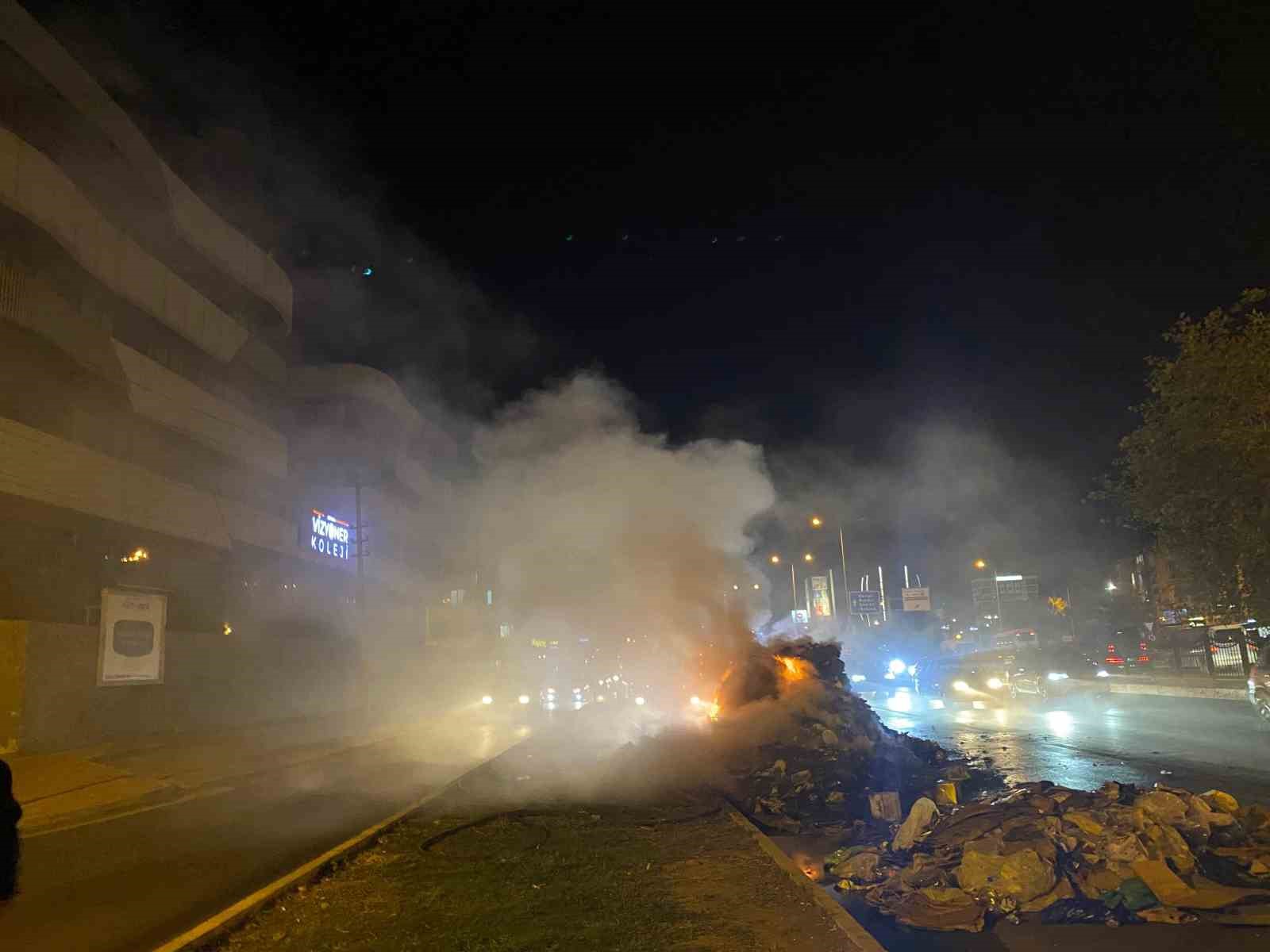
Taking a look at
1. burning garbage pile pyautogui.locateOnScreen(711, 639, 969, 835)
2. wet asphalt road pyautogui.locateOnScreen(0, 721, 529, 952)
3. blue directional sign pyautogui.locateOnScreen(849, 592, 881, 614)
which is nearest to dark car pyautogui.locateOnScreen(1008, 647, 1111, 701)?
burning garbage pile pyautogui.locateOnScreen(711, 639, 969, 835)

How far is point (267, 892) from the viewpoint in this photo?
6.16 m

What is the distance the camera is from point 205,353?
25.1 metres

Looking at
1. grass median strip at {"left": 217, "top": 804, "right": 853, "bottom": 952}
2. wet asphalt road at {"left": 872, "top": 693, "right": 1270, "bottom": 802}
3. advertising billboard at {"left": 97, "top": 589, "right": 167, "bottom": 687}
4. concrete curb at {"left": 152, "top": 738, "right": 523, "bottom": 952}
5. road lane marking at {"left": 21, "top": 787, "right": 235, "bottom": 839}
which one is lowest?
road lane marking at {"left": 21, "top": 787, "right": 235, "bottom": 839}

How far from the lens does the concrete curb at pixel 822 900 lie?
4.71 meters

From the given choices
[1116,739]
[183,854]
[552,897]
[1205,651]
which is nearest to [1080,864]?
[552,897]

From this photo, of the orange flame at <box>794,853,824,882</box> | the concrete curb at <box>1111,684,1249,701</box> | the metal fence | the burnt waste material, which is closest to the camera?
the orange flame at <box>794,853,824,882</box>

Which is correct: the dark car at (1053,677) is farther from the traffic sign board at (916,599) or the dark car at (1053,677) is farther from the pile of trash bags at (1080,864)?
the pile of trash bags at (1080,864)

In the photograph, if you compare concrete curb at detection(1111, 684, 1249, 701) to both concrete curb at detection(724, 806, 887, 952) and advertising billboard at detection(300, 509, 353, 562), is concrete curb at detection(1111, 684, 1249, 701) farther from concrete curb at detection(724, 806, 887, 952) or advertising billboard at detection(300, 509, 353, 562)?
advertising billboard at detection(300, 509, 353, 562)

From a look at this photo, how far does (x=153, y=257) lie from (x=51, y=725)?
41.5 feet

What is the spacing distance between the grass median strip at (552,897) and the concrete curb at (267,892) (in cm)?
9

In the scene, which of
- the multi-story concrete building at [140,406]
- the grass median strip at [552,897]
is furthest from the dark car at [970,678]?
the multi-story concrete building at [140,406]

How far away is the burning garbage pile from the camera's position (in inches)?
368

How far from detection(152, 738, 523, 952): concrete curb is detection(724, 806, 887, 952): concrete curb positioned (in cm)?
347

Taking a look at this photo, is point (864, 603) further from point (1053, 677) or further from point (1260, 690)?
point (1260, 690)
